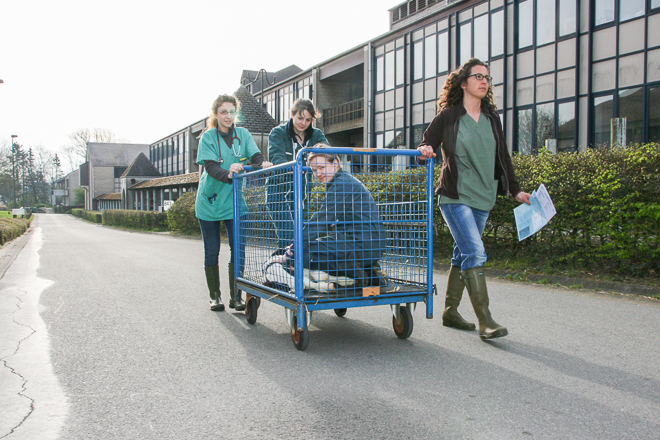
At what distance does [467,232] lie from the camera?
14.8 ft

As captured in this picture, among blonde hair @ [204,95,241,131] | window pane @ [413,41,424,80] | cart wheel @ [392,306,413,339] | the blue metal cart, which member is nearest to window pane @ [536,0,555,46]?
window pane @ [413,41,424,80]

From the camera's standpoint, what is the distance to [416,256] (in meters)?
4.48

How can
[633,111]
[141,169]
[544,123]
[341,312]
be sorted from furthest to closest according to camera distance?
[141,169]
[544,123]
[633,111]
[341,312]

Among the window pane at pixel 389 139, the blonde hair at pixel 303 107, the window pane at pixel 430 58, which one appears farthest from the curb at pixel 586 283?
the window pane at pixel 389 139

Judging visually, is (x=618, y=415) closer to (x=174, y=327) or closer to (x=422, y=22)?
Answer: (x=174, y=327)

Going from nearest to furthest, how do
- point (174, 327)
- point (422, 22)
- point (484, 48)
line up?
point (174, 327), point (484, 48), point (422, 22)

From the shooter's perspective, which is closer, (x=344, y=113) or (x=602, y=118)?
(x=602, y=118)

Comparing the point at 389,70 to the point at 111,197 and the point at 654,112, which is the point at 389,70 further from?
the point at 111,197

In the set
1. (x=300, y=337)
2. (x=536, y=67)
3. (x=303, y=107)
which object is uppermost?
(x=536, y=67)

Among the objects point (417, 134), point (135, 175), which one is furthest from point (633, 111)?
point (135, 175)

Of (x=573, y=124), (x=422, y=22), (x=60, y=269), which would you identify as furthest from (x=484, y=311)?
(x=422, y=22)

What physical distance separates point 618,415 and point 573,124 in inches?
697

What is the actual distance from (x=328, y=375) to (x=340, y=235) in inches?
40.9

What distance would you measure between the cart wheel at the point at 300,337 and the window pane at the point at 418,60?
74.1 feet
